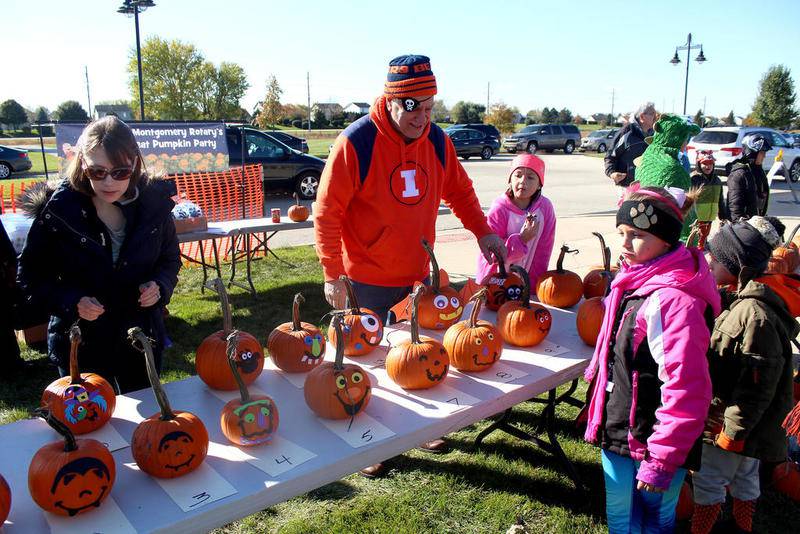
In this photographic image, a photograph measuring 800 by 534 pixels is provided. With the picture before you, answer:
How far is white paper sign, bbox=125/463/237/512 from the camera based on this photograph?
5.24 ft

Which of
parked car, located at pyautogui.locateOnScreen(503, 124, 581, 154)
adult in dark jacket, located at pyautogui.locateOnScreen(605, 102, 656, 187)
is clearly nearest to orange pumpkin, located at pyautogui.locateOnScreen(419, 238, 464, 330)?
adult in dark jacket, located at pyautogui.locateOnScreen(605, 102, 656, 187)

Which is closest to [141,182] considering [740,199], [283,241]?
[740,199]

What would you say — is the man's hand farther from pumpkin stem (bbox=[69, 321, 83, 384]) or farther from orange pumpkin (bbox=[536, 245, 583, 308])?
pumpkin stem (bbox=[69, 321, 83, 384])

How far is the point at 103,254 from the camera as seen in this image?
237 cm

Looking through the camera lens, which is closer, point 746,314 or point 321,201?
point 746,314

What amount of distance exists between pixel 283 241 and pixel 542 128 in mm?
26117

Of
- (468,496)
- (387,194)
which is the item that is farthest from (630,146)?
(468,496)

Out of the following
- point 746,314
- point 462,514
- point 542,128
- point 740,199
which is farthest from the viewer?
point 542,128

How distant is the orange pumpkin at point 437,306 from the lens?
2.87m

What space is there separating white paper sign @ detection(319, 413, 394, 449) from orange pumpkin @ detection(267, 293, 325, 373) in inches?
16.6

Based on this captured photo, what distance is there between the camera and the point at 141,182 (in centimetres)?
246

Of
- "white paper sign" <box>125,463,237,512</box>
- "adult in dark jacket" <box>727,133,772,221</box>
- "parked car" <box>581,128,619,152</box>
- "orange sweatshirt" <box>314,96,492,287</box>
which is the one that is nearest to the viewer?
"white paper sign" <box>125,463,237,512</box>

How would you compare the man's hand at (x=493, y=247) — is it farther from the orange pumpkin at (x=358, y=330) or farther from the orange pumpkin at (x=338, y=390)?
the orange pumpkin at (x=338, y=390)

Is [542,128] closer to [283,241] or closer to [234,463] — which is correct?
[283,241]
